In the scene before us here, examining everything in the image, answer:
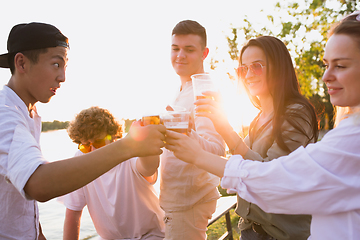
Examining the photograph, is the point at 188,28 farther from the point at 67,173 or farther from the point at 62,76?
the point at 67,173

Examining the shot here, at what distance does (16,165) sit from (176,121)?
1158mm

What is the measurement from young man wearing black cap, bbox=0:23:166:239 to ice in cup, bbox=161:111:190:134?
14 cm

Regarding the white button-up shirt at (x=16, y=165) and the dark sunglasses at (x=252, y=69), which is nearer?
the white button-up shirt at (x=16, y=165)

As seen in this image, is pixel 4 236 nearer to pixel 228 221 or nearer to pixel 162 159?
pixel 162 159

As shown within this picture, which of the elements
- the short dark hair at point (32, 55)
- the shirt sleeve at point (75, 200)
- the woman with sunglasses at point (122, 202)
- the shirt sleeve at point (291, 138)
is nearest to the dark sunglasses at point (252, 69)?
the shirt sleeve at point (291, 138)

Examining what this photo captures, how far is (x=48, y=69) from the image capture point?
2.35 metres

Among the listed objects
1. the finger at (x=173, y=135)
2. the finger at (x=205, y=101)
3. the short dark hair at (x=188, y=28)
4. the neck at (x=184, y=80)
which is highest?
the short dark hair at (x=188, y=28)

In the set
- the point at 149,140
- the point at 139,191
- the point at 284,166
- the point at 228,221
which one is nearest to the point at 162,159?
the point at 139,191

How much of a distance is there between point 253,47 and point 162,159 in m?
1.56

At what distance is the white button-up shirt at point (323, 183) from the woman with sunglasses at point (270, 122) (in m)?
0.71

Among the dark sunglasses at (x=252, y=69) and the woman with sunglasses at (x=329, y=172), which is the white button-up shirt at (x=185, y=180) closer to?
the dark sunglasses at (x=252, y=69)

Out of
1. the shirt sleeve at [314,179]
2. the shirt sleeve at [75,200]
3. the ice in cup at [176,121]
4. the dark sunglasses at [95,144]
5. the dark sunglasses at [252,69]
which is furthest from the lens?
the dark sunglasses at [95,144]

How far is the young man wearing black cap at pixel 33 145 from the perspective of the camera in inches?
63.6

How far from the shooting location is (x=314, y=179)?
144 cm
